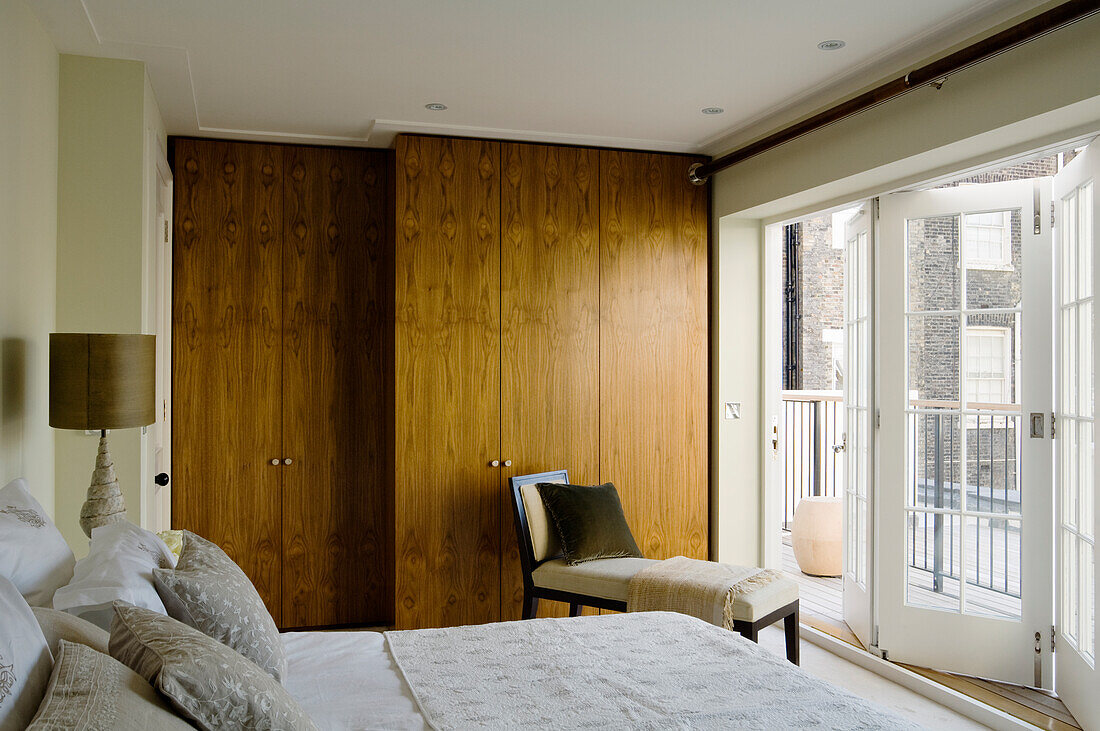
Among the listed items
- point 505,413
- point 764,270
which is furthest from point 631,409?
point 764,270

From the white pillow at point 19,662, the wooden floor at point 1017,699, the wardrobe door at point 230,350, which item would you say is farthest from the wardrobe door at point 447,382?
the white pillow at point 19,662

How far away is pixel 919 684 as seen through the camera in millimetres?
3633

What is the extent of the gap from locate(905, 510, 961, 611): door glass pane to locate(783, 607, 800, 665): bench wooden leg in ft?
2.05

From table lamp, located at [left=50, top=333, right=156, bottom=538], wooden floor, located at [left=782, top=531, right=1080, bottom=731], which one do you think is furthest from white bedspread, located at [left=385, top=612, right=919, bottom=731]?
wooden floor, located at [left=782, top=531, right=1080, bottom=731]

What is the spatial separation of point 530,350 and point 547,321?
0.59ft

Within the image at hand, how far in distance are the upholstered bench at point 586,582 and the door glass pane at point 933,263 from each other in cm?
141

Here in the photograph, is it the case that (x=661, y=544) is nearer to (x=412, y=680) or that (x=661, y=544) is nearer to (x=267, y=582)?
(x=267, y=582)

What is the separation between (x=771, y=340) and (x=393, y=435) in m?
2.16

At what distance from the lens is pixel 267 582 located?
454 centimetres

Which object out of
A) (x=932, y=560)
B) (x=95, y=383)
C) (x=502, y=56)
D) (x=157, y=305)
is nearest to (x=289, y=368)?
(x=157, y=305)

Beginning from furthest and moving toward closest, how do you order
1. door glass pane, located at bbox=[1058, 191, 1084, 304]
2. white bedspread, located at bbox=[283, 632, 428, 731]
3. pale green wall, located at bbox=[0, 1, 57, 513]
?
door glass pane, located at bbox=[1058, 191, 1084, 304], pale green wall, located at bbox=[0, 1, 57, 513], white bedspread, located at bbox=[283, 632, 428, 731]

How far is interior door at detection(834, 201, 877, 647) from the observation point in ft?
→ 13.5

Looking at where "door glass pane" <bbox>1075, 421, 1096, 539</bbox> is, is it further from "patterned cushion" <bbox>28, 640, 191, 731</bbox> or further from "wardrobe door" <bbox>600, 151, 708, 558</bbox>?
"patterned cushion" <bbox>28, 640, 191, 731</bbox>

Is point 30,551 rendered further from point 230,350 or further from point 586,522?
point 230,350
